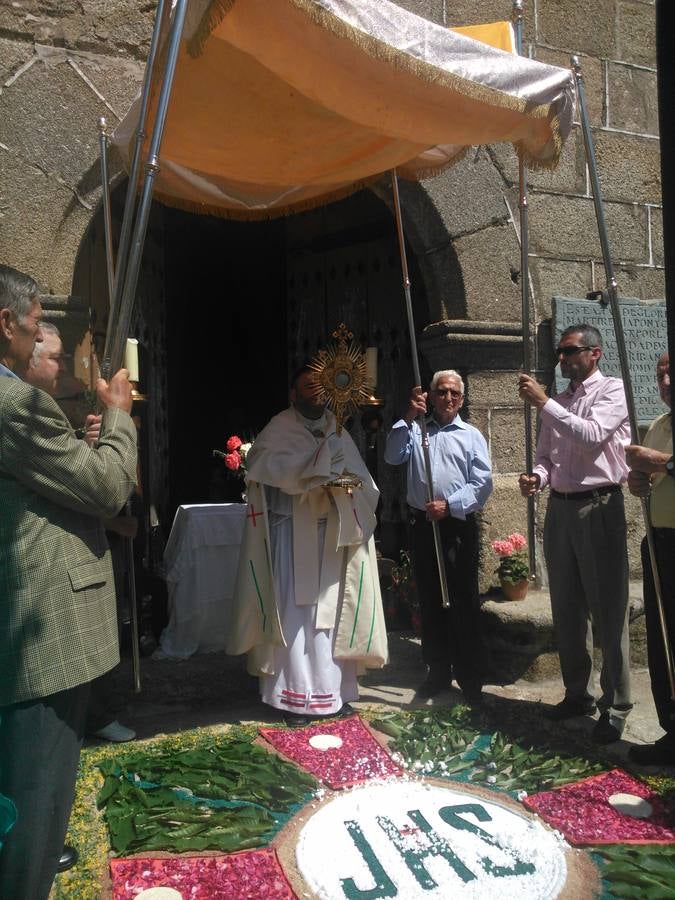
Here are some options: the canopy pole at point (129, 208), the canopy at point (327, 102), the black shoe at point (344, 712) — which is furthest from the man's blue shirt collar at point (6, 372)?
the black shoe at point (344, 712)

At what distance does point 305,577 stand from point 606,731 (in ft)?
5.47

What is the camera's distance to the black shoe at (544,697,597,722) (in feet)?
13.6

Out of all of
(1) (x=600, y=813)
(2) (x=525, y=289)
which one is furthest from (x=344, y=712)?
(2) (x=525, y=289)

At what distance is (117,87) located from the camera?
4.78 metres

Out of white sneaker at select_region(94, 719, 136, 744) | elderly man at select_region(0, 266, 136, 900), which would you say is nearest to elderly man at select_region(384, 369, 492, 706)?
white sneaker at select_region(94, 719, 136, 744)

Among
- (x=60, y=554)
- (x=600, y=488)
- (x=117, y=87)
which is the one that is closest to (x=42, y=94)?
(x=117, y=87)

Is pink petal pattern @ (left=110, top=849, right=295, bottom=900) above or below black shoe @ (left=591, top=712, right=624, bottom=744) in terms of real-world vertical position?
above

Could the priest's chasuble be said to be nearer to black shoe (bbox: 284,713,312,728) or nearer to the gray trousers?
black shoe (bbox: 284,713,312,728)

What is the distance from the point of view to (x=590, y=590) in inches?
159

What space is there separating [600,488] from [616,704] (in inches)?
41.5

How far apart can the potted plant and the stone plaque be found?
4.00 ft

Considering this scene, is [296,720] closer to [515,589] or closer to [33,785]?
[515,589]

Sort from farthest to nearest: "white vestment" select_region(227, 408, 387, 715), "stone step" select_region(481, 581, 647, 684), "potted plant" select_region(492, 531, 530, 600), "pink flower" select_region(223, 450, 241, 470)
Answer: "pink flower" select_region(223, 450, 241, 470)
"potted plant" select_region(492, 531, 530, 600)
"stone step" select_region(481, 581, 647, 684)
"white vestment" select_region(227, 408, 387, 715)

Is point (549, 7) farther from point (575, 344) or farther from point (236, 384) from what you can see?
point (236, 384)
